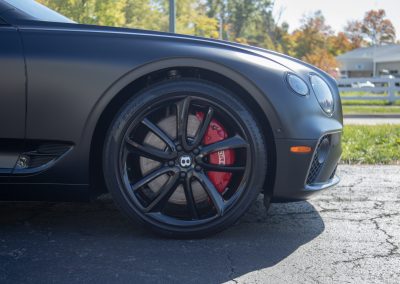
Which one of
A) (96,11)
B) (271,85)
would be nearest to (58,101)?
(271,85)

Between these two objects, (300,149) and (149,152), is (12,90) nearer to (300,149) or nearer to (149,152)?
(149,152)

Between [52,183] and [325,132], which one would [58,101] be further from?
[325,132]

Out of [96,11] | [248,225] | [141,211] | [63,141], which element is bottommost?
[248,225]

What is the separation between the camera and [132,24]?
494 inches

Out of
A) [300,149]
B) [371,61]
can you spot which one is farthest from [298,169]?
[371,61]

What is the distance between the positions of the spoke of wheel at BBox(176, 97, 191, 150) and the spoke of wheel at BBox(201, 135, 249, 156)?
0.36 ft

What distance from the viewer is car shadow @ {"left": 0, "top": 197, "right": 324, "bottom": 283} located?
88.5 inches

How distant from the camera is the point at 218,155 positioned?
2.74 m

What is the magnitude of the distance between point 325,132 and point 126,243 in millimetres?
1198

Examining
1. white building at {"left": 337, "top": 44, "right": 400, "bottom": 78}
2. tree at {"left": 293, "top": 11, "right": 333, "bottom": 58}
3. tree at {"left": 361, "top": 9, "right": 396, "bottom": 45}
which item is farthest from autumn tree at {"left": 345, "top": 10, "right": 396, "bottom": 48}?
tree at {"left": 293, "top": 11, "right": 333, "bottom": 58}

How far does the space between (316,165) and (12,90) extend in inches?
64.8

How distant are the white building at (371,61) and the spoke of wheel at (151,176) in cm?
6417

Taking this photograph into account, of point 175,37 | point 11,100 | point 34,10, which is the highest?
point 34,10

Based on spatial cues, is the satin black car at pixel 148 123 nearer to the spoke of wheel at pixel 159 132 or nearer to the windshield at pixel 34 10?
the spoke of wheel at pixel 159 132
